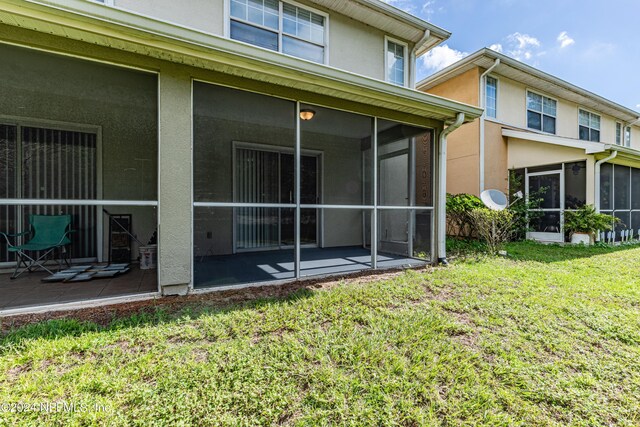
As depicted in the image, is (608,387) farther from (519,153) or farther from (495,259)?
(519,153)

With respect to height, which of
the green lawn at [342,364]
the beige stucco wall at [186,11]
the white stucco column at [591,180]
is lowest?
the green lawn at [342,364]

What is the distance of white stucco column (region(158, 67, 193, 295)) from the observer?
3322mm

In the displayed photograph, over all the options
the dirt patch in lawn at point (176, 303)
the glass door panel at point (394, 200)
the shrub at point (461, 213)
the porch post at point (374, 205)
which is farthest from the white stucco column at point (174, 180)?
the shrub at point (461, 213)

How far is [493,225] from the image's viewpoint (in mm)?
6383

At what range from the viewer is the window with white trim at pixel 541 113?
32.7 feet

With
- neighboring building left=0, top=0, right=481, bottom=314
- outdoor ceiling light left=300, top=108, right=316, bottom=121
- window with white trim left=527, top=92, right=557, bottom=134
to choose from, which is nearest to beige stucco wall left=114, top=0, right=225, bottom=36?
neighboring building left=0, top=0, right=481, bottom=314

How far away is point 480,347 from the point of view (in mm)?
2439

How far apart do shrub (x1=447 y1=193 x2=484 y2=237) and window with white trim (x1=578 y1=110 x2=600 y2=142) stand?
7.80 meters

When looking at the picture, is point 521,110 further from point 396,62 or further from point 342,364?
point 342,364

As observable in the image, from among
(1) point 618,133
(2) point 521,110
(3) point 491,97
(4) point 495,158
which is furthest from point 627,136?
(4) point 495,158

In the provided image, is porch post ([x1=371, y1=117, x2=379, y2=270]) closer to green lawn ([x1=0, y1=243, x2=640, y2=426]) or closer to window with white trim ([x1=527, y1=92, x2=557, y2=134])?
green lawn ([x1=0, y1=243, x2=640, y2=426])

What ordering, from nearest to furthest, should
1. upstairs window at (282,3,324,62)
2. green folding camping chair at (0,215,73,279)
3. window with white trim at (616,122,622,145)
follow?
green folding camping chair at (0,215,73,279) → upstairs window at (282,3,324,62) → window with white trim at (616,122,622,145)

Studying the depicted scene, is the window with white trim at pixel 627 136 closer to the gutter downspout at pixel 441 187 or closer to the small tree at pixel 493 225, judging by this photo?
the small tree at pixel 493 225

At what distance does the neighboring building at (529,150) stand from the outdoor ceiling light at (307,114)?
6.41 metres
